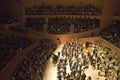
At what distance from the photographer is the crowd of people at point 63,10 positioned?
2783 centimetres

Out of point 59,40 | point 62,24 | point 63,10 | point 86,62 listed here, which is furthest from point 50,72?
point 63,10

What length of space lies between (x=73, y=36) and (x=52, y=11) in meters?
3.75

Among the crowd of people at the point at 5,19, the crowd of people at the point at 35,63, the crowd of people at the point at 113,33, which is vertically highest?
the crowd of people at the point at 5,19

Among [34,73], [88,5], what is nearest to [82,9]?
[88,5]

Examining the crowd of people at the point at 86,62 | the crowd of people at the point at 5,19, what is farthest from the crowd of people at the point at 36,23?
the crowd of people at the point at 86,62

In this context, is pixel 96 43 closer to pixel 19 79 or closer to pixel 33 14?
pixel 33 14

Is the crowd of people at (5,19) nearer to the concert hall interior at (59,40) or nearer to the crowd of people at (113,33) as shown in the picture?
the concert hall interior at (59,40)

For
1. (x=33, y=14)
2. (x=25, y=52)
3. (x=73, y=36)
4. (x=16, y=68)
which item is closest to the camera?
(x=16, y=68)

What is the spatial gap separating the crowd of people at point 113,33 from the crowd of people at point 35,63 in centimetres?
435

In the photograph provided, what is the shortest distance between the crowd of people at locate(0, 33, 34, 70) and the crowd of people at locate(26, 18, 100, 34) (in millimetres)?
3466

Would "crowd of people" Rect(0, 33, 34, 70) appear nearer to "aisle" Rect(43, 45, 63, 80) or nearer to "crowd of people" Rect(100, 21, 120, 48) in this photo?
"aisle" Rect(43, 45, 63, 80)

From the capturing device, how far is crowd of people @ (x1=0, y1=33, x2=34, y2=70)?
18.0 meters

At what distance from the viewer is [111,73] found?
18.5m

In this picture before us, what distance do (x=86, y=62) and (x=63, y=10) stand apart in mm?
9324
